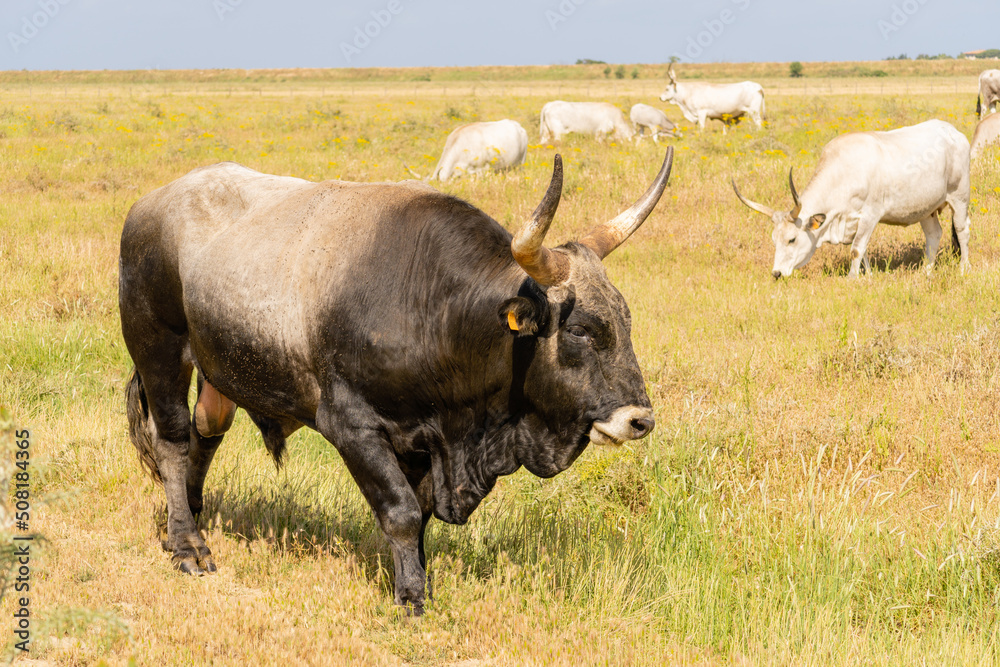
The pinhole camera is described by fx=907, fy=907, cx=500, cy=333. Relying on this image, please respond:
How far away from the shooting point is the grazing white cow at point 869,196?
11.2 metres

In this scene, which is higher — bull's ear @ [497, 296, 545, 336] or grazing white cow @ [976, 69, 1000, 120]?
grazing white cow @ [976, 69, 1000, 120]

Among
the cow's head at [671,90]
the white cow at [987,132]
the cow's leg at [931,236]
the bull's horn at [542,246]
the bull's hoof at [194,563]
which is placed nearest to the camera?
the bull's horn at [542,246]

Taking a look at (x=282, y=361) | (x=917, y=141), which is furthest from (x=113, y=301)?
(x=917, y=141)

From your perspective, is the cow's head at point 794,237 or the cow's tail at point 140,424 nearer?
the cow's tail at point 140,424

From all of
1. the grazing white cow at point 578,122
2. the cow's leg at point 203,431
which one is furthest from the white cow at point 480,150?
the cow's leg at point 203,431

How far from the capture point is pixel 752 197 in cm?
1380

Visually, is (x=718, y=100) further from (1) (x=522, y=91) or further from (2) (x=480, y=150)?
(1) (x=522, y=91)

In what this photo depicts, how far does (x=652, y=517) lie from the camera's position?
4836 mm

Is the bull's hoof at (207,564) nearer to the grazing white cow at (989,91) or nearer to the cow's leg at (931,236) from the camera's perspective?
the cow's leg at (931,236)

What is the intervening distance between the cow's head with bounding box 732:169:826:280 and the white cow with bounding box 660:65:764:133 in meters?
19.9

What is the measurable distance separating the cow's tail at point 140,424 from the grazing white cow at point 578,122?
20.6 meters

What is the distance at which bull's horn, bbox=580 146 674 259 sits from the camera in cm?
395

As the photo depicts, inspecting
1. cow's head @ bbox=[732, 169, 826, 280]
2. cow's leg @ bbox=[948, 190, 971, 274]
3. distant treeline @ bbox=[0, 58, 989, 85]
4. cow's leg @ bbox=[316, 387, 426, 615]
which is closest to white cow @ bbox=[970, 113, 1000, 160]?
cow's leg @ bbox=[948, 190, 971, 274]

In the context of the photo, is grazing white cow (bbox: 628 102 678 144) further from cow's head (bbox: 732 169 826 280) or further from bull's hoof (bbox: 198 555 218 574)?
bull's hoof (bbox: 198 555 218 574)
